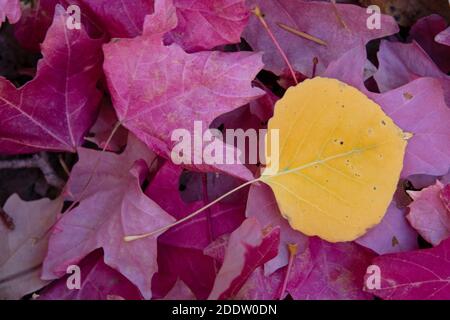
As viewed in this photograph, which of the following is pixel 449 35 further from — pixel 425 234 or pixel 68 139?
pixel 68 139

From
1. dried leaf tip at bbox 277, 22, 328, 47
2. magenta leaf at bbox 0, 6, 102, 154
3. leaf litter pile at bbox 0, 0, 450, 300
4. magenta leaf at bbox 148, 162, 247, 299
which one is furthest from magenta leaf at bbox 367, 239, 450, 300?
magenta leaf at bbox 0, 6, 102, 154

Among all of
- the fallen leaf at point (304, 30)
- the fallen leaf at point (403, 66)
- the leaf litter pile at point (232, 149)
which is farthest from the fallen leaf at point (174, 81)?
the fallen leaf at point (403, 66)

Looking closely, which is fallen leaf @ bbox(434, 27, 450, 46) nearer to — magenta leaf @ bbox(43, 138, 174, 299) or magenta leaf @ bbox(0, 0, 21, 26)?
magenta leaf @ bbox(43, 138, 174, 299)

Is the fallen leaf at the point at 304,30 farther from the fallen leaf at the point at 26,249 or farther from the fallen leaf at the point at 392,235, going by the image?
the fallen leaf at the point at 26,249

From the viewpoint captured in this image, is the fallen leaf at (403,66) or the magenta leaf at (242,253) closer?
the magenta leaf at (242,253)

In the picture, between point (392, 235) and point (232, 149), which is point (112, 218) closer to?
point (232, 149)

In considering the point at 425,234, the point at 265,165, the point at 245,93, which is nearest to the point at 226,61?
the point at 245,93
